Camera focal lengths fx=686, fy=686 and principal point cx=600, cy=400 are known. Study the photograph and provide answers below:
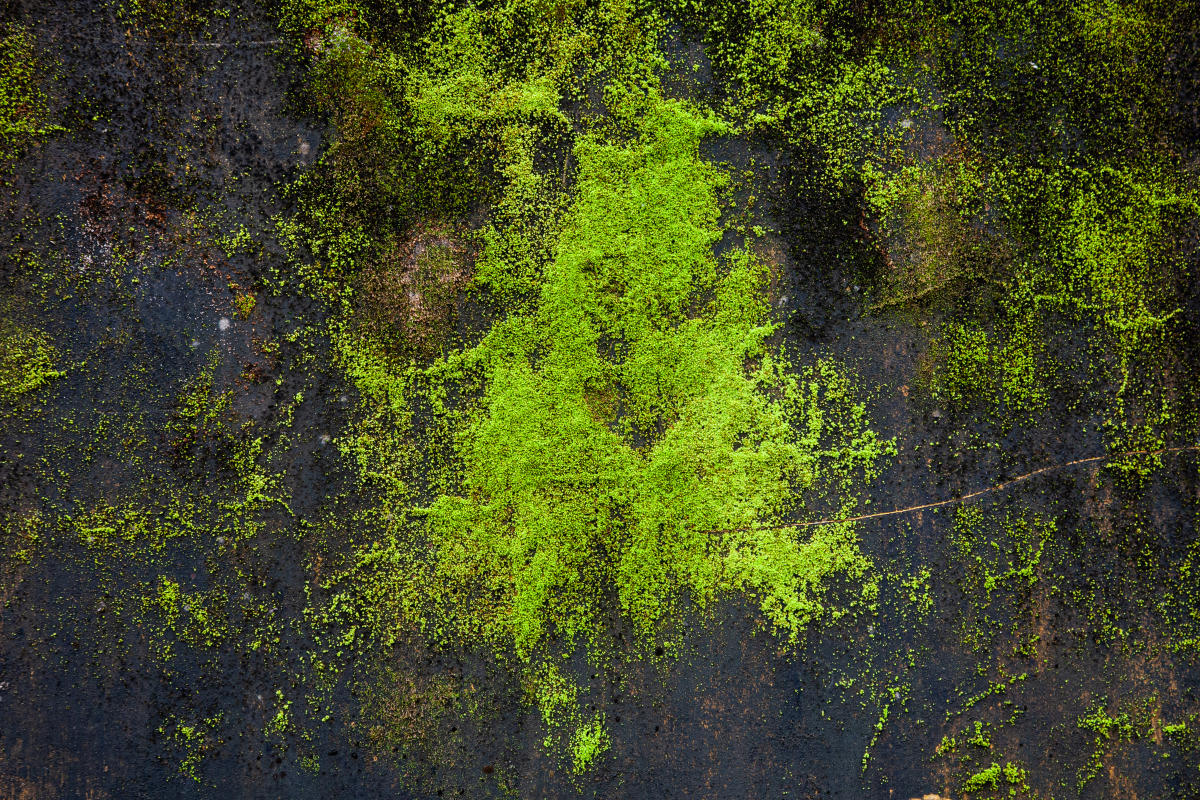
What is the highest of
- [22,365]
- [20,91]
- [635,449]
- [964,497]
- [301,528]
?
[20,91]

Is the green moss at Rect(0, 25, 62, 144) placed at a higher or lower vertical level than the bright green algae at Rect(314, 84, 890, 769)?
higher

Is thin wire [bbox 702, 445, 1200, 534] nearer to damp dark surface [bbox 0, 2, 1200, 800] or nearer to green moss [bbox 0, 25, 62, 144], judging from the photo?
damp dark surface [bbox 0, 2, 1200, 800]

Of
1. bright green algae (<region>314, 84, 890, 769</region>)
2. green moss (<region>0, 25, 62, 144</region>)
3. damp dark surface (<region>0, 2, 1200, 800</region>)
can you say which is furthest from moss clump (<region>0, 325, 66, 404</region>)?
bright green algae (<region>314, 84, 890, 769</region>)

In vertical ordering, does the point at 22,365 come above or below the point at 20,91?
below

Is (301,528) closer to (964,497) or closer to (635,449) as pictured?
(635,449)

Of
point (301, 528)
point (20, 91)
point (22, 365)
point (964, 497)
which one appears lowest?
point (301, 528)

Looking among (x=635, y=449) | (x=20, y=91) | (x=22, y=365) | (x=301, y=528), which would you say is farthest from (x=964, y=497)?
(x=20, y=91)

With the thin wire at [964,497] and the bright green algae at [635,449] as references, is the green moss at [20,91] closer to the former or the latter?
the bright green algae at [635,449]

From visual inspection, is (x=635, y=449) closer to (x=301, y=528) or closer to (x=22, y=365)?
(x=301, y=528)

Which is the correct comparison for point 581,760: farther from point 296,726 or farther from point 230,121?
point 230,121
